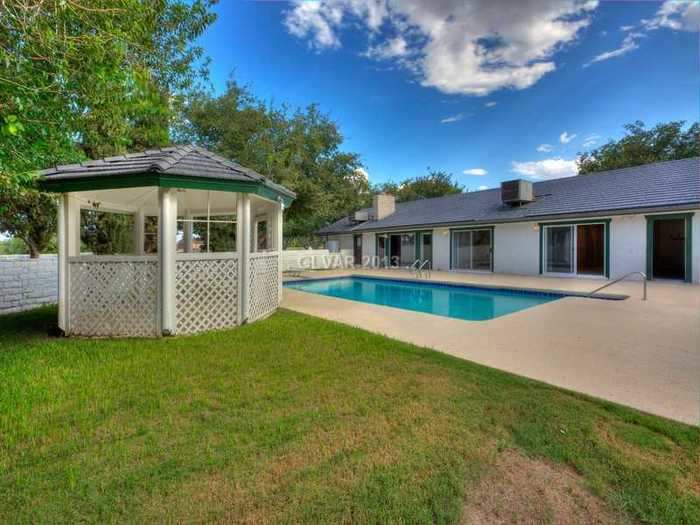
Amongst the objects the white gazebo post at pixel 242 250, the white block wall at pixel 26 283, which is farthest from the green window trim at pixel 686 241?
the white block wall at pixel 26 283

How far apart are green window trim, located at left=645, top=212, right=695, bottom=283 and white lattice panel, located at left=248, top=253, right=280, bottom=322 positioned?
1303cm

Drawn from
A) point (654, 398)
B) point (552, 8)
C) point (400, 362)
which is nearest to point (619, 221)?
point (552, 8)

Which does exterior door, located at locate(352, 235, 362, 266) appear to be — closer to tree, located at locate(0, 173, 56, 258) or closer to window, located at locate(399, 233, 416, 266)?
window, located at locate(399, 233, 416, 266)

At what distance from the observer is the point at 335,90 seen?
19188 millimetres

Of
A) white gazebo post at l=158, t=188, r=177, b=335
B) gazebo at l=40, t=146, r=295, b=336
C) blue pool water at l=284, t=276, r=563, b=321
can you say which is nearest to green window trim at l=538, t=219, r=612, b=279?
blue pool water at l=284, t=276, r=563, b=321

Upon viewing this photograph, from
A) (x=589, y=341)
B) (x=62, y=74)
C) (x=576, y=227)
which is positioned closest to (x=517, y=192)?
(x=576, y=227)

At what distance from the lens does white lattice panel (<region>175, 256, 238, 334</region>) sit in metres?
5.86

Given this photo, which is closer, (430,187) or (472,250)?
(472,250)

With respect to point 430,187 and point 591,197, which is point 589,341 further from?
point 430,187

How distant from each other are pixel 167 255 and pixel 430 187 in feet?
116

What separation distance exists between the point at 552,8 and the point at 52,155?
1243cm

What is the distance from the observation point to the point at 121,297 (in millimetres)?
5742

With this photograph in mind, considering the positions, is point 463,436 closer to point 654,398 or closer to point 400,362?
point 400,362

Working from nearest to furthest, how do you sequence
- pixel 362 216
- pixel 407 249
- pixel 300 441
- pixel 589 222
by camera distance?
pixel 300 441
pixel 589 222
pixel 407 249
pixel 362 216
